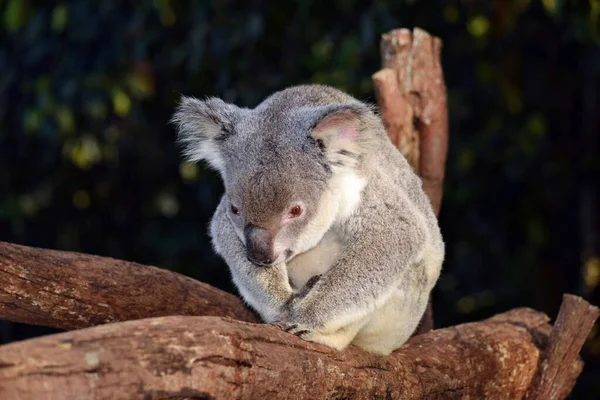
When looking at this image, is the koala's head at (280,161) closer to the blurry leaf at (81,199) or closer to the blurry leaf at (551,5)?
the blurry leaf at (551,5)

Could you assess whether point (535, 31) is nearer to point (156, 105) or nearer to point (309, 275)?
point (156, 105)

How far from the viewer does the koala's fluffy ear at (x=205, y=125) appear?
3291 mm

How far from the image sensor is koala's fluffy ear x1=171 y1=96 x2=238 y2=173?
329cm

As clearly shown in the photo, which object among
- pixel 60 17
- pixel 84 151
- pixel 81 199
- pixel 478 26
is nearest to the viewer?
pixel 478 26

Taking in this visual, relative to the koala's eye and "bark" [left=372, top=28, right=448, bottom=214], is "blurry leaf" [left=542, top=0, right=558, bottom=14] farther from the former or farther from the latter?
the koala's eye

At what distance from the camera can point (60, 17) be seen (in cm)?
530

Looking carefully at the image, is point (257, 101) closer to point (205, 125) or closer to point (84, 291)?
point (205, 125)

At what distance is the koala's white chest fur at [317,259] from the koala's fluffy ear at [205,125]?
441mm

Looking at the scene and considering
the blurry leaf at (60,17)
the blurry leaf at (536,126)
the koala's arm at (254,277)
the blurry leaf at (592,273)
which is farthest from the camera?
the blurry leaf at (592,273)

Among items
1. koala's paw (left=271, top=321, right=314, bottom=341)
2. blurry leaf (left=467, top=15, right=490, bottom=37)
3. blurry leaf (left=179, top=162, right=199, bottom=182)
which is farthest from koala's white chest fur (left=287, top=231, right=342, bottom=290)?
blurry leaf (left=179, top=162, right=199, bottom=182)

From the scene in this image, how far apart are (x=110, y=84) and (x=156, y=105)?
3.23 ft

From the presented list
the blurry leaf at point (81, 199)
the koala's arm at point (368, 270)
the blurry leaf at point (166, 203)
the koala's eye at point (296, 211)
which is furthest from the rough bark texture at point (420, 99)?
the blurry leaf at point (81, 199)

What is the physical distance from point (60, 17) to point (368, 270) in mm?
3012

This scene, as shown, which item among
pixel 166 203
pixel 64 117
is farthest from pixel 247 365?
pixel 166 203
